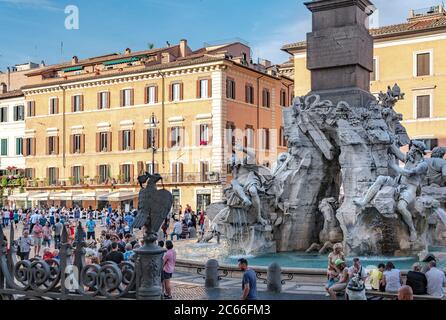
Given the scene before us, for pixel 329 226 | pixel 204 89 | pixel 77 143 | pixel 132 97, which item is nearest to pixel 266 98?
pixel 204 89

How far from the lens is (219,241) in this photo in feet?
60.1

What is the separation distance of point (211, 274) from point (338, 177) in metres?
6.44

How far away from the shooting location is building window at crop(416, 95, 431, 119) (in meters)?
42.7

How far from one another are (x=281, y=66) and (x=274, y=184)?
4382 cm

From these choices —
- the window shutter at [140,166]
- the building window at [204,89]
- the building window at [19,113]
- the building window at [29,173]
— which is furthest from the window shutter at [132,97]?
the building window at [19,113]

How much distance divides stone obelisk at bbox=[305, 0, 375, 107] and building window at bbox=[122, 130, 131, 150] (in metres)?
36.0

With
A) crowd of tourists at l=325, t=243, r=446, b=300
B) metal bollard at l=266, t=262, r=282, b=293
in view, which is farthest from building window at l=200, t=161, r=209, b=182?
crowd of tourists at l=325, t=243, r=446, b=300

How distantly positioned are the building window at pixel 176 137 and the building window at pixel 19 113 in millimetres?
17920

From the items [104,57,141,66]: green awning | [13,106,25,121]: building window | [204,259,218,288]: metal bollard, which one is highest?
[104,57,141,66]: green awning

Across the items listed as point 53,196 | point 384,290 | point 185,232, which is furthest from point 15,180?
point 384,290

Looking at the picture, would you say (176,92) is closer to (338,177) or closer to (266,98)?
(266,98)

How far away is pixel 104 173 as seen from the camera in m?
53.1

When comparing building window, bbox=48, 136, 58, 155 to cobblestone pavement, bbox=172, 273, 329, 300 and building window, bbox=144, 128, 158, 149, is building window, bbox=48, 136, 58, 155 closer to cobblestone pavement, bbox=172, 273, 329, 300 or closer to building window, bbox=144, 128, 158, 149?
building window, bbox=144, 128, 158, 149
